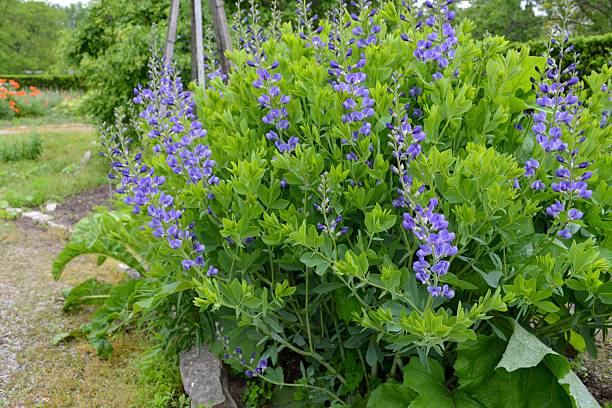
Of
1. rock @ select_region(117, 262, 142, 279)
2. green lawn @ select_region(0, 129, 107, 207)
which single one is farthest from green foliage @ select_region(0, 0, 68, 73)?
rock @ select_region(117, 262, 142, 279)

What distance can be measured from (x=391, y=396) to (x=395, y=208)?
2.46 feet

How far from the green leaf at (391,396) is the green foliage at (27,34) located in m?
40.6

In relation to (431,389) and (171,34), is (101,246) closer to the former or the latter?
(171,34)

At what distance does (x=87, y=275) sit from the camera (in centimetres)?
479

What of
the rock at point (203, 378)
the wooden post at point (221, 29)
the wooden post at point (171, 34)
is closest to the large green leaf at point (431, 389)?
the rock at point (203, 378)

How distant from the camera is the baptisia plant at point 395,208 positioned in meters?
1.93

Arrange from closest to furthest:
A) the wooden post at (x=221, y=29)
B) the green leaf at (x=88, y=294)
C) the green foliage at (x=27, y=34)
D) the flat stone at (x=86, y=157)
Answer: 1. the green leaf at (x=88, y=294)
2. the wooden post at (x=221, y=29)
3. the flat stone at (x=86, y=157)
4. the green foliage at (x=27, y=34)

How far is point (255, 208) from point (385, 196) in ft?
1.61

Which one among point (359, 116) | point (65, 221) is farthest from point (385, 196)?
point (65, 221)

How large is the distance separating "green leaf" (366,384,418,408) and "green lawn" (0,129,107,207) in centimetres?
638

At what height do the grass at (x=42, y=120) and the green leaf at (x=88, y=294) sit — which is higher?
the green leaf at (x=88, y=294)

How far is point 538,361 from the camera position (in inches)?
75.2

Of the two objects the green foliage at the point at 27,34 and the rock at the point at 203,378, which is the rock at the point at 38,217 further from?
the green foliage at the point at 27,34

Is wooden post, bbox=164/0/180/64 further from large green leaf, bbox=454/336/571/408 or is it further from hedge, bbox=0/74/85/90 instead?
hedge, bbox=0/74/85/90
